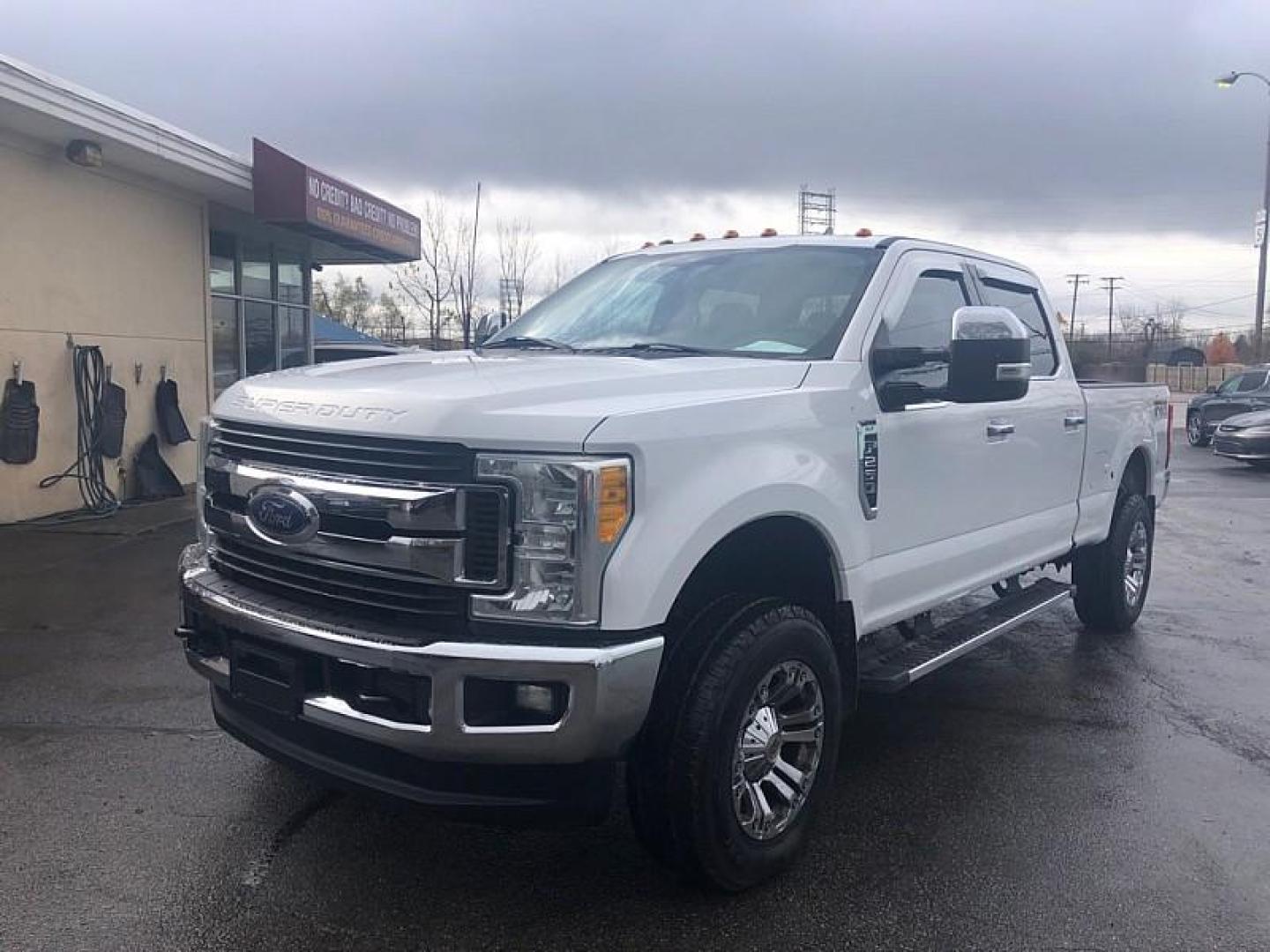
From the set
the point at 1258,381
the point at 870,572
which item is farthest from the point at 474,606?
the point at 1258,381

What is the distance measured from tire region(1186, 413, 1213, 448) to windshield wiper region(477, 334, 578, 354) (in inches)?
851

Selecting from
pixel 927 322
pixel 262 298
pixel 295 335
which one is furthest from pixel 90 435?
pixel 927 322

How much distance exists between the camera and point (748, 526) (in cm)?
332

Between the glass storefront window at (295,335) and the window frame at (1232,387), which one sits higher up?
the glass storefront window at (295,335)

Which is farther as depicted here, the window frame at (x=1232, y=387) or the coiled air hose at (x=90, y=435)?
the window frame at (x=1232, y=387)

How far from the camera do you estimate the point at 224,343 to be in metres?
13.9

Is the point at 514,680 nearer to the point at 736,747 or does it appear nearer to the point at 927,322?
the point at 736,747

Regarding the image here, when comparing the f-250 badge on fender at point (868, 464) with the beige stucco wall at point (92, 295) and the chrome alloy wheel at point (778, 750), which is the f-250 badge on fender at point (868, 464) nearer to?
the chrome alloy wheel at point (778, 750)

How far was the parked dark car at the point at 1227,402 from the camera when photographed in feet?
68.8

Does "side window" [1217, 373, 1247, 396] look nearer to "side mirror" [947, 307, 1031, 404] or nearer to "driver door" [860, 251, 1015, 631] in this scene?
"driver door" [860, 251, 1015, 631]

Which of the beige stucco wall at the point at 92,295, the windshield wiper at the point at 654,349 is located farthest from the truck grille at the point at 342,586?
the beige stucco wall at the point at 92,295

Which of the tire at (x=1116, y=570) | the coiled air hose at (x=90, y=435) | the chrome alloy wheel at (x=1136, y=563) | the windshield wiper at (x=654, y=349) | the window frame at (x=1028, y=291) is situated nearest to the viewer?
the windshield wiper at (x=654, y=349)

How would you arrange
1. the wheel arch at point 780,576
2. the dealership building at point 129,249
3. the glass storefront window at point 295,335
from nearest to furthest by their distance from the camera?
1. the wheel arch at point 780,576
2. the dealership building at point 129,249
3. the glass storefront window at point 295,335

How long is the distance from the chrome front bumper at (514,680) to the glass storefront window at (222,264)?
11.7 m
